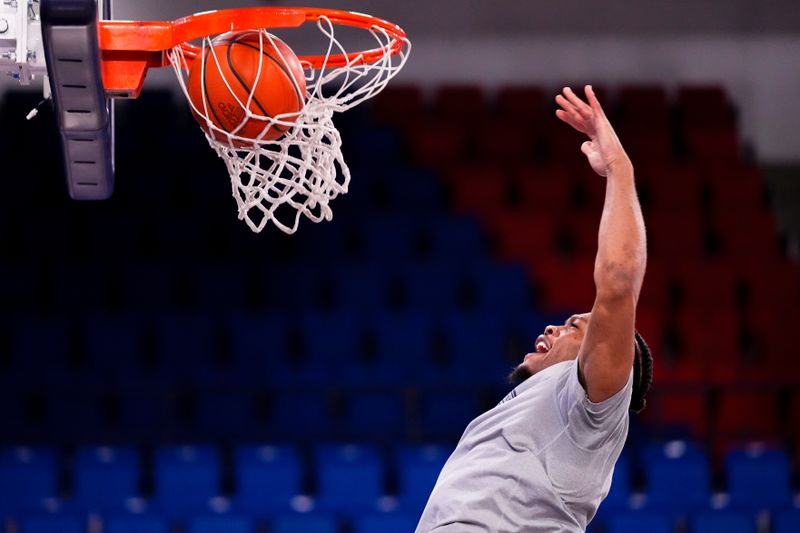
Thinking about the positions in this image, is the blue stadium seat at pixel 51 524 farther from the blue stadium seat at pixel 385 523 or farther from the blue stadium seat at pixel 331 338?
the blue stadium seat at pixel 331 338

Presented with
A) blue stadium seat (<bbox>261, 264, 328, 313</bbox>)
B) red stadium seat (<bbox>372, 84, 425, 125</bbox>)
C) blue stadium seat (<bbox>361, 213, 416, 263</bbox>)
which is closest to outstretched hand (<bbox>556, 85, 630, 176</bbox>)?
blue stadium seat (<bbox>261, 264, 328, 313</bbox>)

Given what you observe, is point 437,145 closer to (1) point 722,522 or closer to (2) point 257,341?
(2) point 257,341

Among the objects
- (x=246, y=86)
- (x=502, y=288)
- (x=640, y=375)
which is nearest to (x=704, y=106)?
(x=502, y=288)

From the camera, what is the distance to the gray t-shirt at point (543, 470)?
2080 millimetres

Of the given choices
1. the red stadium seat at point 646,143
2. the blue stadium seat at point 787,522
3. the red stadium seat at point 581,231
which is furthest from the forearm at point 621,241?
the red stadium seat at point 646,143

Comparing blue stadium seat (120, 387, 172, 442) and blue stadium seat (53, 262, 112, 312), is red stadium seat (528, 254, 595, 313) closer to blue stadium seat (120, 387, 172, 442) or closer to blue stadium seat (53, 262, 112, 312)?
blue stadium seat (120, 387, 172, 442)

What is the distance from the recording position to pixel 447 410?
6.00m

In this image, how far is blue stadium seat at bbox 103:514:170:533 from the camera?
16.1ft

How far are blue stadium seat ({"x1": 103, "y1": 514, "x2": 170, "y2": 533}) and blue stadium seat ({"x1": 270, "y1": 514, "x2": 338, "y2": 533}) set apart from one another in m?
0.52

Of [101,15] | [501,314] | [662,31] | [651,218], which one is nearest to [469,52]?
[662,31]

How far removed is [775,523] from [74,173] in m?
3.84

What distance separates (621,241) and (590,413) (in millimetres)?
330

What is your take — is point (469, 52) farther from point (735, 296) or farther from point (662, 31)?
point (735, 296)

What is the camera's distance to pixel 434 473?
5258 millimetres
